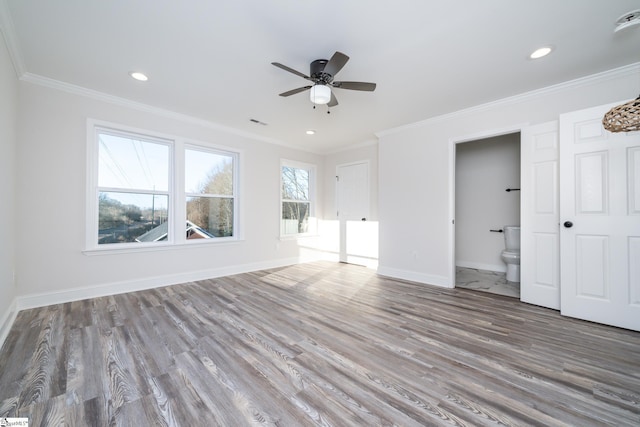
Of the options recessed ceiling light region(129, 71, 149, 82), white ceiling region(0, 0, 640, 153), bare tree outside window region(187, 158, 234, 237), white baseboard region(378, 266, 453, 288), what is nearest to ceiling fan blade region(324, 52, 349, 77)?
white ceiling region(0, 0, 640, 153)

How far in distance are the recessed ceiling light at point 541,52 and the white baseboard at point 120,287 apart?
4740 mm

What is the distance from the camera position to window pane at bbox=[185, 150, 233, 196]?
412cm

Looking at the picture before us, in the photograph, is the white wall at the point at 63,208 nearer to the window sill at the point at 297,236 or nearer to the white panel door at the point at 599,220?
the window sill at the point at 297,236

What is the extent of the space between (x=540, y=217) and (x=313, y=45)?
322 centimetres

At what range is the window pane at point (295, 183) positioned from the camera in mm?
5492

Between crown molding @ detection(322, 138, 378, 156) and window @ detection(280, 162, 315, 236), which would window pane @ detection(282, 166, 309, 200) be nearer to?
window @ detection(280, 162, 315, 236)

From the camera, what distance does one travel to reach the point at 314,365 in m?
1.80

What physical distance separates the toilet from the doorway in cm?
19

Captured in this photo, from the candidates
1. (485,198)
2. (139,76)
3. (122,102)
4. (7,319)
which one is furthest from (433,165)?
(7,319)

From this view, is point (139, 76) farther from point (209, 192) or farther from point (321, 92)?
point (321, 92)

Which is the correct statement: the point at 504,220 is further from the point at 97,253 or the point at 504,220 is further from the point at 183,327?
the point at 97,253

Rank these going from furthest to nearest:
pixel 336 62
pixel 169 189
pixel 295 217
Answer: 1. pixel 295 217
2. pixel 169 189
3. pixel 336 62

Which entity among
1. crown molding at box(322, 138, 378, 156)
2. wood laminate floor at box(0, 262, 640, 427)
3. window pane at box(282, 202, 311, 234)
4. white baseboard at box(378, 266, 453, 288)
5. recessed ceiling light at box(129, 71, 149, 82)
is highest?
recessed ceiling light at box(129, 71, 149, 82)

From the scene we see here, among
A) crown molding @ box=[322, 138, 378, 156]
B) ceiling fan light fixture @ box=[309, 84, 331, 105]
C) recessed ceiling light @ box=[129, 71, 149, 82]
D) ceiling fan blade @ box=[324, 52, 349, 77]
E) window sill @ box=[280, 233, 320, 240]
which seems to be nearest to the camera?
ceiling fan blade @ box=[324, 52, 349, 77]
